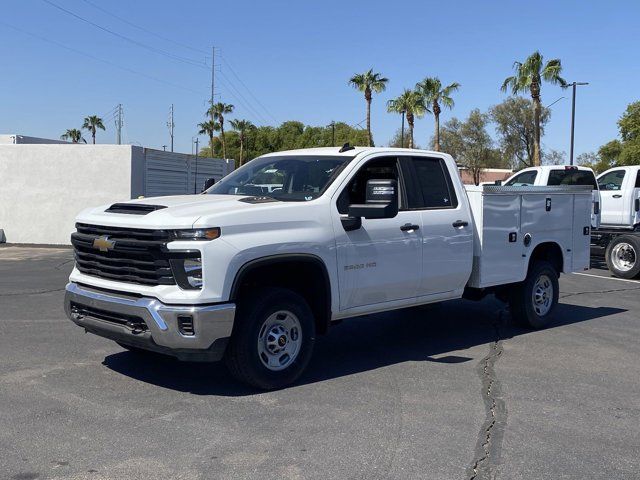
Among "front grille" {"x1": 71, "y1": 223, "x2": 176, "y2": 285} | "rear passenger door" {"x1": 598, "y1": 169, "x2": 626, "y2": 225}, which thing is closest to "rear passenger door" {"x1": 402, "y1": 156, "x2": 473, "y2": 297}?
"front grille" {"x1": 71, "y1": 223, "x2": 176, "y2": 285}

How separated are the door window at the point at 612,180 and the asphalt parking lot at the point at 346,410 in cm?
716

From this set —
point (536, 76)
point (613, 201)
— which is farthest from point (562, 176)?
point (536, 76)

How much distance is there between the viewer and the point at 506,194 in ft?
25.8

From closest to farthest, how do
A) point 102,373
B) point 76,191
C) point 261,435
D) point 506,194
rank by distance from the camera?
point 261,435 < point 102,373 < point 506,194 < point 76,191

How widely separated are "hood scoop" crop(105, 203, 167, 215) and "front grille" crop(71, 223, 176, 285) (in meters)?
0.20

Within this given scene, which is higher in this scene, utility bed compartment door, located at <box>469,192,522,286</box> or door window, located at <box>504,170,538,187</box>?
door window, located at <box>504,170,538,187</box>

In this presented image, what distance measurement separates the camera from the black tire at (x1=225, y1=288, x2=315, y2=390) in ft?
18.4

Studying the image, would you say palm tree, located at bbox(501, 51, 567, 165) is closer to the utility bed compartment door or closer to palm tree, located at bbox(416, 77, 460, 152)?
palm tree, located at bbox(416, 77, 460, 152)

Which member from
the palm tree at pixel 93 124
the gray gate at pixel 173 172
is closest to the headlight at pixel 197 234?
the gray gate at pixel 173 172

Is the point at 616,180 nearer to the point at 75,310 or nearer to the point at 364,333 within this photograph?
the point at 364,333

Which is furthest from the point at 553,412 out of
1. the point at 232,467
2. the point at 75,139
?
the point at 75,139

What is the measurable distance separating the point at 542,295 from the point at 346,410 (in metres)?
4.34

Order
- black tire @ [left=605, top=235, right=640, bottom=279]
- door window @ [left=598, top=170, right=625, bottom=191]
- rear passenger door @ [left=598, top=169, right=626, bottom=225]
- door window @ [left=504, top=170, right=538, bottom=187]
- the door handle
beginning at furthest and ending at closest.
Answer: door window @ [left=504, top=170, right=538, bottom=187]
door window @ [left=598, top=170, right=625, bottom=191]
rear passenger door @ [left=598, top=169, right=626, bottom=225]
black tire @ [left=605, top=235, right=640, bottom=279]
the door handle

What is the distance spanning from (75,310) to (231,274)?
5.42ft
